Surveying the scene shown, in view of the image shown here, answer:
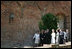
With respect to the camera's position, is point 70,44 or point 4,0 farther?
point 4,0

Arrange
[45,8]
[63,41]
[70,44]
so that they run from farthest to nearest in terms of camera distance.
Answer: [45,8]
[63,41]
[70,44]

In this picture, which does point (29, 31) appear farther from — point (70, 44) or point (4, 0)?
point (70, 44)

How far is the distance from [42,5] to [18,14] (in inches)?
75.8

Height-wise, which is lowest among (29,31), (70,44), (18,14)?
(70,44)

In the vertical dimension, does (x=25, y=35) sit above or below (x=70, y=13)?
below

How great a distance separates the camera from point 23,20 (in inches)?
665

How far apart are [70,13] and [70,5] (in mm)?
620

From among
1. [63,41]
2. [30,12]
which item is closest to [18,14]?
[30,12]

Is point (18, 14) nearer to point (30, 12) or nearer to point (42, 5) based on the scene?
point (30, 12)

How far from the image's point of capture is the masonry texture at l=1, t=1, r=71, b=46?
16.5 meters

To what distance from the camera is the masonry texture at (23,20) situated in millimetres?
16500

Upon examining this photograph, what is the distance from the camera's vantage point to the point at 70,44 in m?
9.17

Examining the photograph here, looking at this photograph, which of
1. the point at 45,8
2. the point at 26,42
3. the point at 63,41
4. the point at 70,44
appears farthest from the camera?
the point at 45,8

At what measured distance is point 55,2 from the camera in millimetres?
17734
